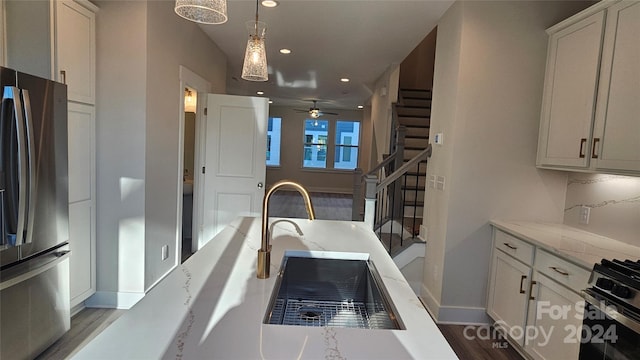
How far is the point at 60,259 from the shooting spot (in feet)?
7.11

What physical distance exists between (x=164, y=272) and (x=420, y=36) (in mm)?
3654

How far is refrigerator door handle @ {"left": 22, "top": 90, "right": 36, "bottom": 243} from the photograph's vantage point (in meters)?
1.88

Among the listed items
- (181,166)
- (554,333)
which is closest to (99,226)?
(181,166)

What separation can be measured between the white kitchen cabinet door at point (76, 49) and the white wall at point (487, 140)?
2868 mm

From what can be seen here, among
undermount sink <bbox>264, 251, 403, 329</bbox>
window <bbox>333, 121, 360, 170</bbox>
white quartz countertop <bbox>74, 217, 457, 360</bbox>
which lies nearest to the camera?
white quartz countertop <bbox>74, 217, 457, 360</bbox>

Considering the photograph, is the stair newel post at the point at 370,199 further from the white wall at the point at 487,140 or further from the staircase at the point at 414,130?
the staircase at the point at 414,130

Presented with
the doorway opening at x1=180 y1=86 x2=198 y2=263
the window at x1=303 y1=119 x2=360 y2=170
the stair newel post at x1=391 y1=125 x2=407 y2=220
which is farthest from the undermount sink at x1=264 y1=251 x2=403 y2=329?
the window at x1=303 y1=119 x2=360 y2=170

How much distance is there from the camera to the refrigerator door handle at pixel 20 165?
1812 millimetres

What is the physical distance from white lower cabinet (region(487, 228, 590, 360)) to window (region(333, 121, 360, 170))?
8.48 metres

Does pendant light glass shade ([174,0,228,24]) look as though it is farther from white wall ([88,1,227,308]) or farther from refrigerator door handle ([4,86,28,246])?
white wall ([88,1,227,308])

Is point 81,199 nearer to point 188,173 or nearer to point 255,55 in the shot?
point 255,55

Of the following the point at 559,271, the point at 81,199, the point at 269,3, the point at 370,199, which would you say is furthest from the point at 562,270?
the point at 81,199

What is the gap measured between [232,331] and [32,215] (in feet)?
5.88

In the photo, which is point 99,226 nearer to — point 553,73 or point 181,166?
point 181,166
